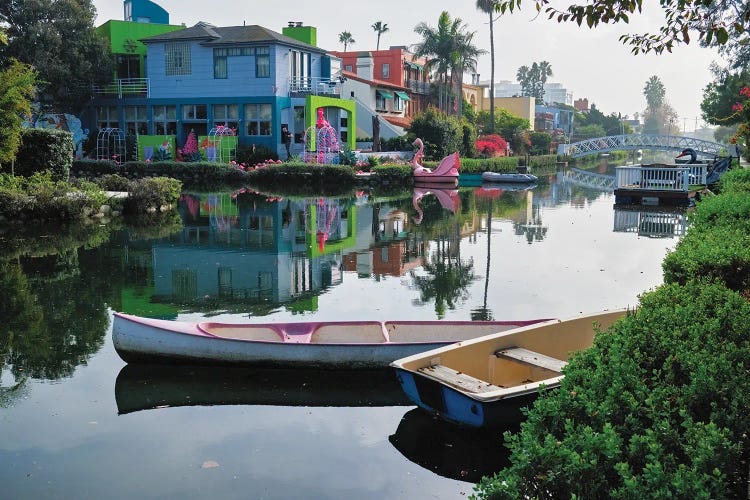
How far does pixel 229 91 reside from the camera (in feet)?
154

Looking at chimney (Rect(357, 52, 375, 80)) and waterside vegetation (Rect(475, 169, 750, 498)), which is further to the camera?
chimney (Rect(357, 52, 375, 80))

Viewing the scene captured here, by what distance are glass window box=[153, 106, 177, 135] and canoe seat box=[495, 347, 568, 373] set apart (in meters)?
43.3

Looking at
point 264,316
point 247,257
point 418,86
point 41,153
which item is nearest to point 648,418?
point 264,316

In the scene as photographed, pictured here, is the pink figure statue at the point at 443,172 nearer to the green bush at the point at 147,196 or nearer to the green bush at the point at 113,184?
the green bush at the point at 147,196

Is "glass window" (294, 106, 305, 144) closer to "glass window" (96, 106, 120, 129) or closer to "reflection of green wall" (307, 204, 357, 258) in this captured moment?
"glass window" (96, 106, 120, 129)

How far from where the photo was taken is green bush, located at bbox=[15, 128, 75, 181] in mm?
25688

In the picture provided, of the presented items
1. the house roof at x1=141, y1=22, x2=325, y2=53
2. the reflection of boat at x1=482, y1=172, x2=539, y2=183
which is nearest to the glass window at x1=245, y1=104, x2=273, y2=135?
the house roof at x1=141, y1=22, x2=325, y2=53

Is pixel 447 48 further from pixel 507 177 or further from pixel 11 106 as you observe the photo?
pixel 11 106

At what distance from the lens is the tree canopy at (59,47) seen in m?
44.6

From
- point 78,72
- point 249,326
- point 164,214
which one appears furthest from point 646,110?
point 249,326

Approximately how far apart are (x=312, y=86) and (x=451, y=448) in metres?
42.4

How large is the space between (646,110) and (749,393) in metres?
195

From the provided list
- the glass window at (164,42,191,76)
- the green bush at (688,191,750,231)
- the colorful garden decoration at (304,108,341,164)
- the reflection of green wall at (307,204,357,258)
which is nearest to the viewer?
the green bush at (688,191,750,231)

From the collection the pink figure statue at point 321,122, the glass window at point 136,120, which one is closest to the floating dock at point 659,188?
the pink figure statue at point 321,122
